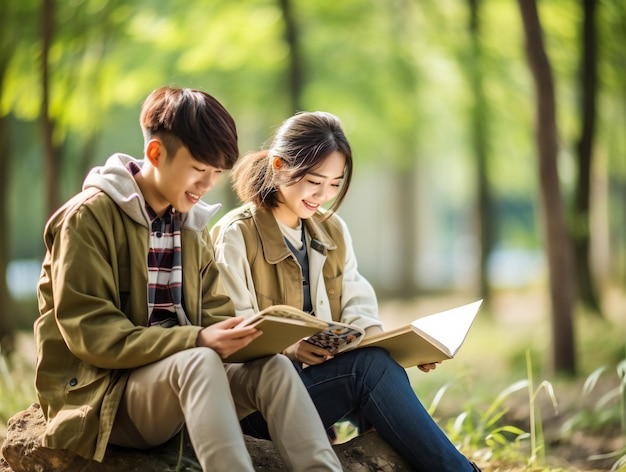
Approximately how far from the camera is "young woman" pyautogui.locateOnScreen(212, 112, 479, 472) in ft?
8.71

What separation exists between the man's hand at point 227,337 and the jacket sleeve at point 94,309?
3 cm

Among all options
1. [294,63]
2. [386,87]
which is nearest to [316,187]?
[294,63]

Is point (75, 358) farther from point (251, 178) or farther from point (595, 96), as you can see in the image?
point (595, 96)

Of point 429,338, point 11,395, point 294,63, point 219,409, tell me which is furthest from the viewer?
point 294,63

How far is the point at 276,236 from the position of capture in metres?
3.04

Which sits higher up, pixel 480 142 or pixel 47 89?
pixel 47 89

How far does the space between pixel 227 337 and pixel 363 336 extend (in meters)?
0.50

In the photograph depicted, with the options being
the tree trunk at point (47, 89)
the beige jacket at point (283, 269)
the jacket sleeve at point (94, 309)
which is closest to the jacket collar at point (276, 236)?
the beige jacket at point (283, 269)

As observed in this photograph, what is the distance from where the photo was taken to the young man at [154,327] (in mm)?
2287

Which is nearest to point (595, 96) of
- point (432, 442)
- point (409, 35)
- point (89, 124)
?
point (409, 35)

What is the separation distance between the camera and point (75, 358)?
2.45 metres

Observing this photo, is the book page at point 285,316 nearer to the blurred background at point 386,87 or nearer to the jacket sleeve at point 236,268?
the jacket sleeve at point 236,268

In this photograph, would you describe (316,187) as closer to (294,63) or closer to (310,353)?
(310,353)

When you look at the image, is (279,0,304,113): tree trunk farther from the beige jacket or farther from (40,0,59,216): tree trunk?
the beige jacket
